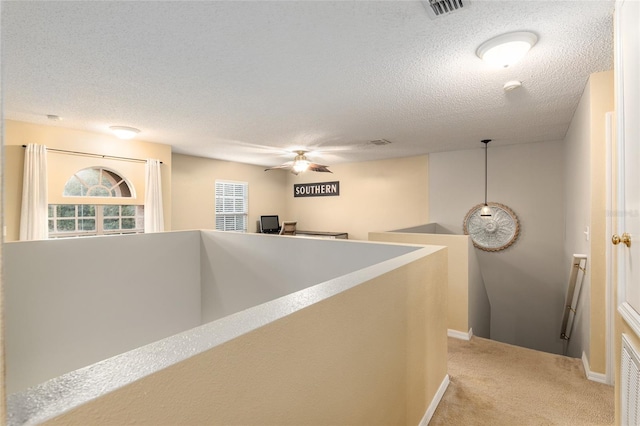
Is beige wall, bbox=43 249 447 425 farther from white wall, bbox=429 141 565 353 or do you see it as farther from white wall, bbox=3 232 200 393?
white wall, bbox=429 141 565 353

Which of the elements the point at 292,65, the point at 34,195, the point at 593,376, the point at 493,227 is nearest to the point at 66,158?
the point at 34,195

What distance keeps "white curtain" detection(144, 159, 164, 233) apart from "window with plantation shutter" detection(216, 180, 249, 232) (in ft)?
6.03

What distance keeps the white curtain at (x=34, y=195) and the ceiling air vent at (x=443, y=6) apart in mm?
4673

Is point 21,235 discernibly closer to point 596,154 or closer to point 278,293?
point 278,293

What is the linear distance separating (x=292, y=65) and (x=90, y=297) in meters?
2.83

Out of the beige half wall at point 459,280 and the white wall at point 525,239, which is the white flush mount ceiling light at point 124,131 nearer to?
the beige half wall at point 459,280

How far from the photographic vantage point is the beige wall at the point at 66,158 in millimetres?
3797

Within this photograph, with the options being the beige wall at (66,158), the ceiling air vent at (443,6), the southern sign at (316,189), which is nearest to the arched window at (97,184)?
the beige wall at (66,158)

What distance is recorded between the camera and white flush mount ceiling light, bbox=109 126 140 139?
163 inches

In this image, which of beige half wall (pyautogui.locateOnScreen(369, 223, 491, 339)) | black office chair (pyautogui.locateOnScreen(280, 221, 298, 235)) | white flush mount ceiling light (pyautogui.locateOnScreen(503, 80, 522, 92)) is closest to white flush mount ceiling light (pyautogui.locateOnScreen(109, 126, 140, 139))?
black office chair (pyautogui.locateOnScreen(280, 221, 298, 235))

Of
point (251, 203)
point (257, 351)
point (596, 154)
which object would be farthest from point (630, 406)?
point (251, 203)

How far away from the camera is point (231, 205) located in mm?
7219

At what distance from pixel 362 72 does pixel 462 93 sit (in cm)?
116

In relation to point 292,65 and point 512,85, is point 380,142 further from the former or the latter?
point 292,65
